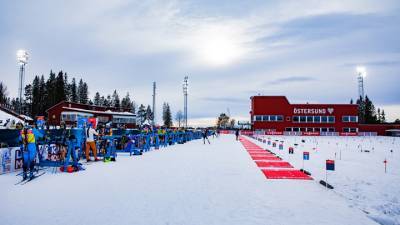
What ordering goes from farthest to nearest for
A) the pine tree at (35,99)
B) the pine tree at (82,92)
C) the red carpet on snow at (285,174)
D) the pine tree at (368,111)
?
the pine tree at (368,111) < the pine tree at (82,92) < the pine tree at (35,99) < the red carpet on snow at (285,174)

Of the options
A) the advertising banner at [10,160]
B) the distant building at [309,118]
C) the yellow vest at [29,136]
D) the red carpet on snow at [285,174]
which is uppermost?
the distant building at [309,118]

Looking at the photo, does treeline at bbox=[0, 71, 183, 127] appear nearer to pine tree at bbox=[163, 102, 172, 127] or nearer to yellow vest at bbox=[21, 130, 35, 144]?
pine tree at bbox=[163, 102, 172, 127]

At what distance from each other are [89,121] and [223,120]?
171567 mm

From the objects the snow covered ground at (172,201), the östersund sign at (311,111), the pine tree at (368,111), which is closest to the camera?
the snow covered ground at (172,201)

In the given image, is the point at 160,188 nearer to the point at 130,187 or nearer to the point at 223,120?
the point at 130,187

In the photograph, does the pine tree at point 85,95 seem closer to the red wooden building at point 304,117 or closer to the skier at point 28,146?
the red wooden building at point 304,117

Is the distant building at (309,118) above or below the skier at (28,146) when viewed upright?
above

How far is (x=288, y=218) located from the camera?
20.2 ft

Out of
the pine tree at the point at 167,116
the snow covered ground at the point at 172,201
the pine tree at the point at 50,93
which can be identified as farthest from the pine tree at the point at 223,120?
the snow covered ground at the point at 172,201

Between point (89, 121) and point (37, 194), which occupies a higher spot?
point (89, 121)

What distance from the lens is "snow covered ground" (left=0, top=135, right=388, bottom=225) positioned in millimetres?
6098

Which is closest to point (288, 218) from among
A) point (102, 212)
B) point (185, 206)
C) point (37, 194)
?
point (185, 206)

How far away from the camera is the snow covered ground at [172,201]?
6098 mm

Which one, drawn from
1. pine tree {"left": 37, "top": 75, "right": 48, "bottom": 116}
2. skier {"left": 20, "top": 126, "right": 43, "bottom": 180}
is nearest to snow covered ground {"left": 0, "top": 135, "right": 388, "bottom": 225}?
skier {"left": 20, "top": 126, "right": 43, "bottom": 180}
